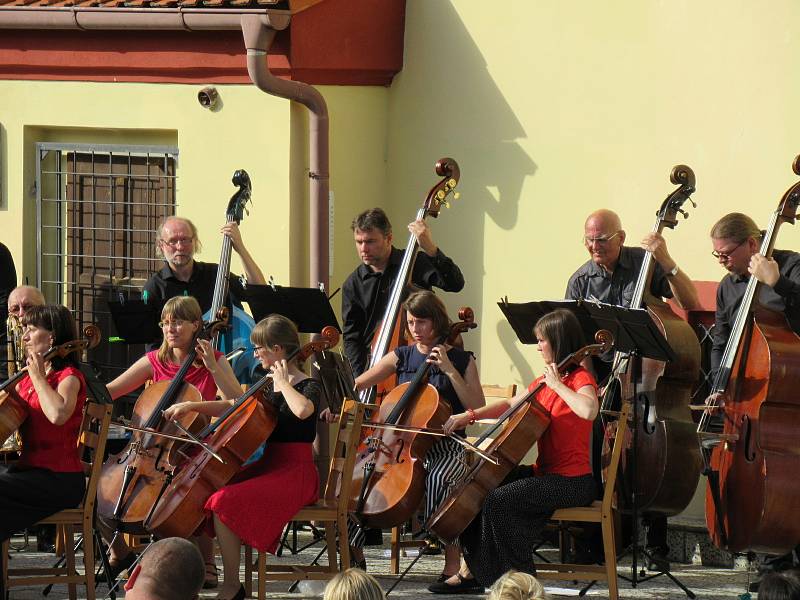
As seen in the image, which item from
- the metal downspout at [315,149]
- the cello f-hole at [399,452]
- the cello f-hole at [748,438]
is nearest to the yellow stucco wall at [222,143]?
the metal downspout at [315,149]

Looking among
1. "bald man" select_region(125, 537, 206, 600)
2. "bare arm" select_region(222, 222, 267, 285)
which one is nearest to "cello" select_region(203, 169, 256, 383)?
"bare arm" select_region(222, 222, 267, 285)

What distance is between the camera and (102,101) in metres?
8.88

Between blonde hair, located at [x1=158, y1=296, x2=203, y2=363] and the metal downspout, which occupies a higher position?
the metal downspout

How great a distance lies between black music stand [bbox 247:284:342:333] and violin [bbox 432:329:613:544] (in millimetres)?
1102

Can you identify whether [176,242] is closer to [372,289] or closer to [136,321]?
[136,321]

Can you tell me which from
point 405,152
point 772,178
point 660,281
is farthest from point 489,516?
point 405,152

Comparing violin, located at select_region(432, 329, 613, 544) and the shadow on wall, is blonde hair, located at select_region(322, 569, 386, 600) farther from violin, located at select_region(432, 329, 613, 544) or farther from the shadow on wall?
the shadow on wall

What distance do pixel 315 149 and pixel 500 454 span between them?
3.09 m

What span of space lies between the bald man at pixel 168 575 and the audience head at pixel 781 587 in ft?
4.25

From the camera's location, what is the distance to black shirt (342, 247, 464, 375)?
7410mm

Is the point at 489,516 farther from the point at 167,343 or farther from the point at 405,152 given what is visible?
the point at 405,152

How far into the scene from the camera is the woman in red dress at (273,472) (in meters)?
5.98

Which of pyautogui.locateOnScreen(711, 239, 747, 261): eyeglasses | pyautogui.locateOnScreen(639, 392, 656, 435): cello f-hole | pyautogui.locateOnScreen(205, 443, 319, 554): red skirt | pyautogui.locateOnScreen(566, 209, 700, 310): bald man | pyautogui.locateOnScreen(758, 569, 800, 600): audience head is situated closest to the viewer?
pyautogui.locateOnScreen(758, 569, 800, 600): audience head

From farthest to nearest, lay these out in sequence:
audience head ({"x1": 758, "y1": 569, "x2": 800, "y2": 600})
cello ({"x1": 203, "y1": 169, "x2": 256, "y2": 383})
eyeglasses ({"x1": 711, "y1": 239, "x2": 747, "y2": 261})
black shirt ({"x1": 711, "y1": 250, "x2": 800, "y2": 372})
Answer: cello ({"x1": 203, "y1": 169, "x2": 256, "y2": 383}), eyeglasses ({"x1": 711, "y1": 239, "x2": 747, "y2": 261}), black shirt ({"x1": 711, "y1": 250, "x2": 800, "y2": 372}), audience head ({"x1": 758, "y1": 569, "x2": 800, "y2": 600})
